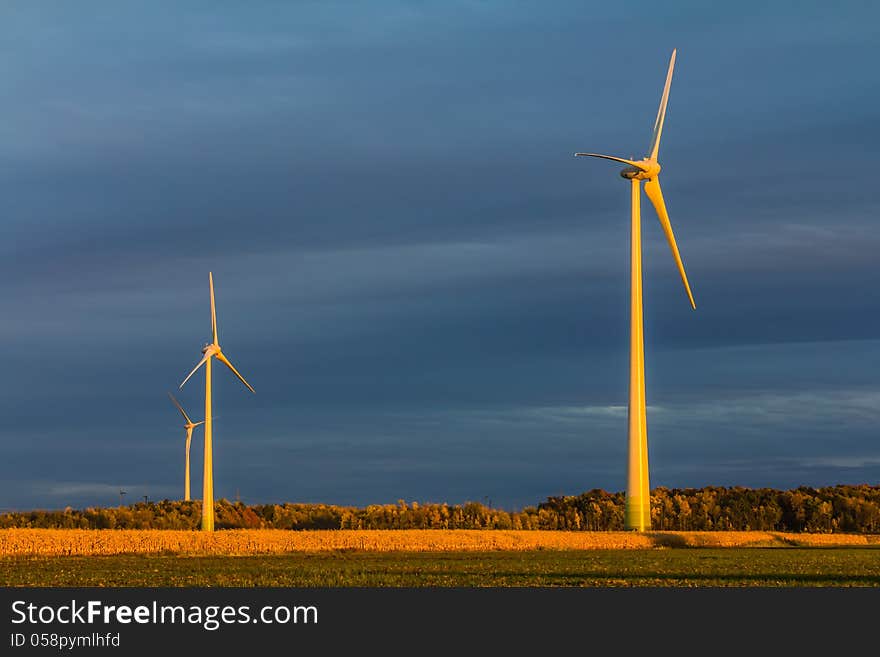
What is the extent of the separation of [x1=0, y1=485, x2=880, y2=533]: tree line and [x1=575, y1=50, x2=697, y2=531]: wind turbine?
39.3 metres

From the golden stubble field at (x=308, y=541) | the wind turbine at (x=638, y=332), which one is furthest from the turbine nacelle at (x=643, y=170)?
the golden stubble field at (x=308, y=541)

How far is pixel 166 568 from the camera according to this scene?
70.4 meters

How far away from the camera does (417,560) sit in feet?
264

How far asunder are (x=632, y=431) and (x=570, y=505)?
213 ft

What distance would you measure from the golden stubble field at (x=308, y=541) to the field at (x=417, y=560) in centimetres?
12

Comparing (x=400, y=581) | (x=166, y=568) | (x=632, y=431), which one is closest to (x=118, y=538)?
(x=166, y=568)

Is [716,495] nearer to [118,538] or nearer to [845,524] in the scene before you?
[845,524]

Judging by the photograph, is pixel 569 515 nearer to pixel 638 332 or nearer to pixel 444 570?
pixel 638 332

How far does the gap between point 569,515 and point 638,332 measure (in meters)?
58.0

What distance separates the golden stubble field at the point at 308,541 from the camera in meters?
95.1

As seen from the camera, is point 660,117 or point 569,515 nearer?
point 660,117

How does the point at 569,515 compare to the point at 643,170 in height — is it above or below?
below

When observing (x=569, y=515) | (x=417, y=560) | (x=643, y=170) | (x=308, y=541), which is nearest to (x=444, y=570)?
(x=417, y=560)

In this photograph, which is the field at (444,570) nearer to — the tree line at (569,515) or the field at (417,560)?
the field at (417,560)
